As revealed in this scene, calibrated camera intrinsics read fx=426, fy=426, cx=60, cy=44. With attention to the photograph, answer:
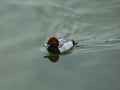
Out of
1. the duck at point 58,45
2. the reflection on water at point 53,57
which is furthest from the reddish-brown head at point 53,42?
the reflection on water at point 53,57

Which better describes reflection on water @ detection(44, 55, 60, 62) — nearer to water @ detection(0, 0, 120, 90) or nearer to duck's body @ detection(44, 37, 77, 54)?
water @ detection(0, 0, 120, 90)

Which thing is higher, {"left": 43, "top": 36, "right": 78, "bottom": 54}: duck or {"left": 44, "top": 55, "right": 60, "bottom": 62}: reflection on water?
{"left": 43, "top": 36, "right": 78, "bottom": 54}: duck

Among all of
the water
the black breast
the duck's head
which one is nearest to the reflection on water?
the water

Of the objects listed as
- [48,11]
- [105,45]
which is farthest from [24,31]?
[105,45]

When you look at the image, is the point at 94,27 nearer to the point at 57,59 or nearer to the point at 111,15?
the point at 111,15

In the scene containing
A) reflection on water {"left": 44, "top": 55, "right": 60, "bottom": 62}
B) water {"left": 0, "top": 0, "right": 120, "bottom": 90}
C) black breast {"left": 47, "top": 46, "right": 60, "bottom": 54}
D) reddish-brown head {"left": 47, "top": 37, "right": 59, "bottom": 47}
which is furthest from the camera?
black breast {"left": 47, "top": 46, "right": 60, "bottom": 54}

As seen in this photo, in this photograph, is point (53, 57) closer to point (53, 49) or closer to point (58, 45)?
point (53, 49)
